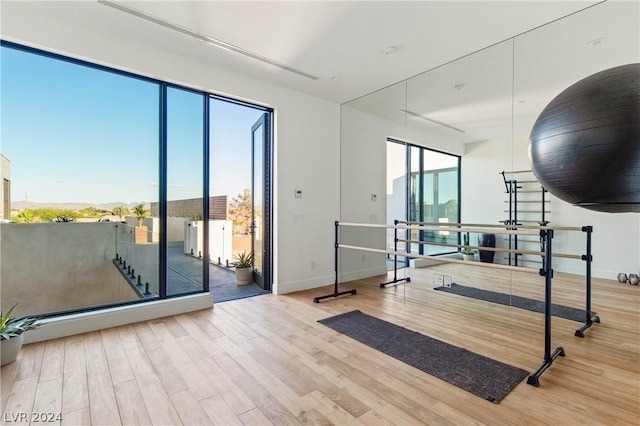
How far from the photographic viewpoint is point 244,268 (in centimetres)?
480

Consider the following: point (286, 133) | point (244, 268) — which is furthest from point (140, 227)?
point (286, 133)

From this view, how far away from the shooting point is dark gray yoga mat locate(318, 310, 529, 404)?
2.01 metres

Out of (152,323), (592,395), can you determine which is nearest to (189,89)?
(152,323)

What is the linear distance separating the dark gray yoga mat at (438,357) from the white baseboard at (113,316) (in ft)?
5.31

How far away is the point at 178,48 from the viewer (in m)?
3.30

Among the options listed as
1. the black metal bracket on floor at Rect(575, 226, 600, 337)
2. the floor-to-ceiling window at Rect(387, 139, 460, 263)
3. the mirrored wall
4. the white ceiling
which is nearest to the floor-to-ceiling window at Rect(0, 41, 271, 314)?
the white ceiling

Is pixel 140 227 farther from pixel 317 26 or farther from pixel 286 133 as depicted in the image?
pixel 317 26

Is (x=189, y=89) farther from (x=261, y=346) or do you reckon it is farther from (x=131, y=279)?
(x=261, y=346)

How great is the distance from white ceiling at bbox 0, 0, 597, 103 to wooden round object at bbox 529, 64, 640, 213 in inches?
67.2

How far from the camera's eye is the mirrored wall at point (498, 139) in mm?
2727

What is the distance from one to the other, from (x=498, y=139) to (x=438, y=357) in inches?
95.1

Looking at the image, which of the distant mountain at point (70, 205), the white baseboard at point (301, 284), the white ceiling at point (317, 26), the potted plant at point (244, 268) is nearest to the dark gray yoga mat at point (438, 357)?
the white baseboard at point (301, 284)

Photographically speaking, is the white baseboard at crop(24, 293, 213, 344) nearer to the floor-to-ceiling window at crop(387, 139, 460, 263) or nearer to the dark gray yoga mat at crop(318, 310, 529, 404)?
the dark gray yoga mat at crop(318, 310, 529, 404)

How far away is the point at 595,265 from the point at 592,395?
5.22 feet
